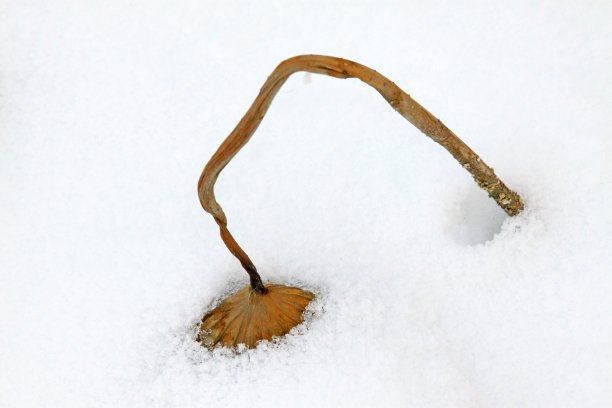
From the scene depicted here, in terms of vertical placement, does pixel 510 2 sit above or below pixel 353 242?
above

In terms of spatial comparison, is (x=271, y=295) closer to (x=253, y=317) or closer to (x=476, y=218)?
(x=253, y=317)

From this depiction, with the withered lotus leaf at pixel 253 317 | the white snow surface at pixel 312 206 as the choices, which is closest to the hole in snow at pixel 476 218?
the white snow surface at pixel 312 206

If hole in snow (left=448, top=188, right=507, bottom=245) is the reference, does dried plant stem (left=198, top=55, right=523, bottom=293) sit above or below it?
above

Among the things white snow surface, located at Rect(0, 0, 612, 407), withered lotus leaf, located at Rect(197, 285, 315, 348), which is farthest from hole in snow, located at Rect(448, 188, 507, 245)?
withered lotus leaf, located at Rect(197, 285, 315, 348)

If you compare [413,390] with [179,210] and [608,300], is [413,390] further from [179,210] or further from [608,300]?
[179,210]

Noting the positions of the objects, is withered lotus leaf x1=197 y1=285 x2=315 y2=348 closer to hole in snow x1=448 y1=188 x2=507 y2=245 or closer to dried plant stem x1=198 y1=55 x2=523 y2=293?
dried plant stem x1=198 y1=55 x2=523 y2=293

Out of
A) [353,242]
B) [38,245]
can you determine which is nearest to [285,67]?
[353,242]
